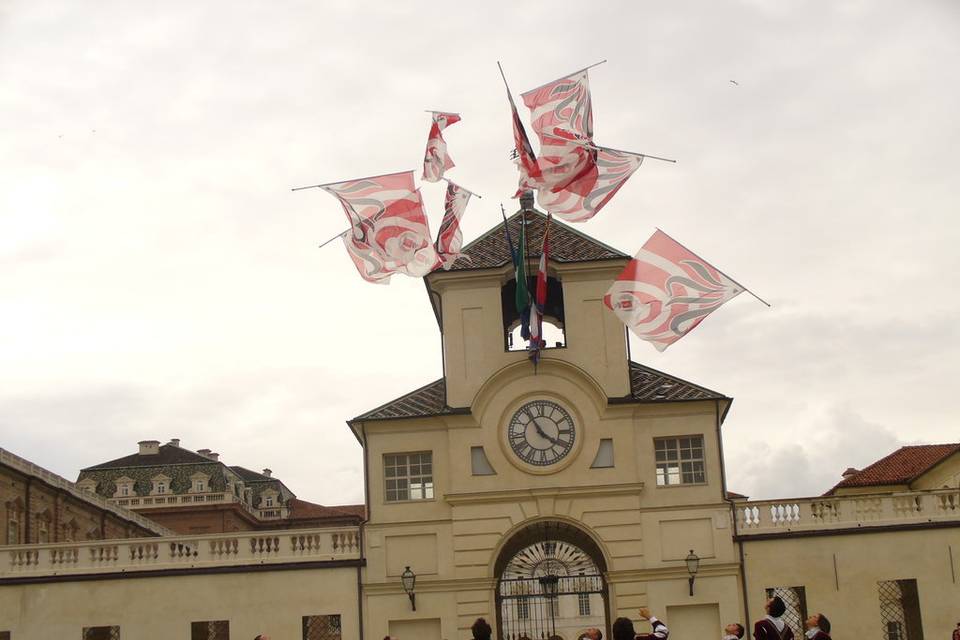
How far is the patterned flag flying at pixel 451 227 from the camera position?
35375 mm

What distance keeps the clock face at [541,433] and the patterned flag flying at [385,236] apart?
212 inches

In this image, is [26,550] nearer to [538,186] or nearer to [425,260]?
[425,260]

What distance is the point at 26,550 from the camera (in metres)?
37.1

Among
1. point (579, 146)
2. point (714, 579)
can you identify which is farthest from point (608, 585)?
point (579, 146)

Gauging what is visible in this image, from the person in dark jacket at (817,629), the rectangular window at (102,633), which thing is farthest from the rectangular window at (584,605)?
the person in dark jacket at (817,629)

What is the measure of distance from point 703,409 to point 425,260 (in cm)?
892

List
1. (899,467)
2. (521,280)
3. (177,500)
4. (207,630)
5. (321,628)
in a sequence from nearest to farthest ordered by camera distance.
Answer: (521,280) < (207,630) < (321,628) < (899,467) < (177,500)

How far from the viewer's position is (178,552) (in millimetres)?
37000

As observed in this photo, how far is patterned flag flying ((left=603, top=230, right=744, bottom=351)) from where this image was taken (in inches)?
1304

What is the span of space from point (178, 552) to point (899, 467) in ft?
155

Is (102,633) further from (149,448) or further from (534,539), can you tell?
(149,448)

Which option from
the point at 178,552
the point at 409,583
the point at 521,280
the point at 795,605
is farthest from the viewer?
the point at 795,605

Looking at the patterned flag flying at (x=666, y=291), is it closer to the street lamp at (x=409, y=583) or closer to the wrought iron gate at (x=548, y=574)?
the wrought iron gate at (x=548, y=574)

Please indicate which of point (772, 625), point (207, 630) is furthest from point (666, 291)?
point (207, 630)
